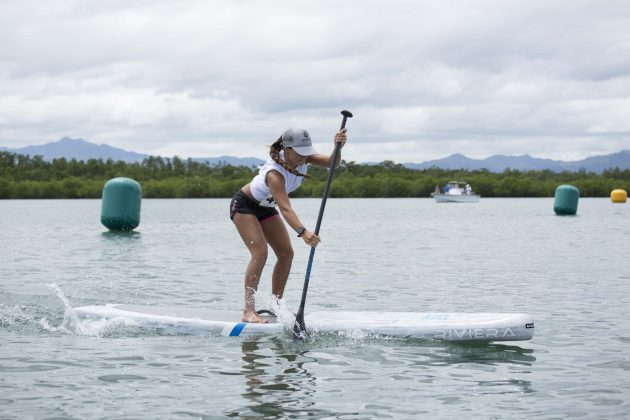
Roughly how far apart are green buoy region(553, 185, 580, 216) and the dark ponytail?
55.5 m

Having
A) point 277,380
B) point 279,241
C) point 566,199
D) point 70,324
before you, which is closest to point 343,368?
point 277,380

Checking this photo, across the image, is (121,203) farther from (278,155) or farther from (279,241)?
(278,155)

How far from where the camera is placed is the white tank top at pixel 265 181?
10.5 metres

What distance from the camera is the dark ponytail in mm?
10375

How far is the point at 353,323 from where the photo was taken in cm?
1085

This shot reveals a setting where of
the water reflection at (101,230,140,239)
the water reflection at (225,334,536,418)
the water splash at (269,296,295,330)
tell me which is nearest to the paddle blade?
the water reflection at (225,334,536,418)

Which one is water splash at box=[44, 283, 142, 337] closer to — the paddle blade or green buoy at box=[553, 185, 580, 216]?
the paddle blade

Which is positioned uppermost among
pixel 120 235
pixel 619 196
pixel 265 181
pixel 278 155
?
pixel 619 196

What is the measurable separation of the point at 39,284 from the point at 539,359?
12516 mm

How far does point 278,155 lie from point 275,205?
789 mm

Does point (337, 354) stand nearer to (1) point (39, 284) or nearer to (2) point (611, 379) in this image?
(2) point (611, 379)

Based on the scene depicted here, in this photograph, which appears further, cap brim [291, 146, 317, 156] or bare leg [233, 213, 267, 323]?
bare leg [233, 213, 267, 323]

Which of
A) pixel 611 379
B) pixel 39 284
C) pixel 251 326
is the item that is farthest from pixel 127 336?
pixel 39 284

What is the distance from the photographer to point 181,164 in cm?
18425
